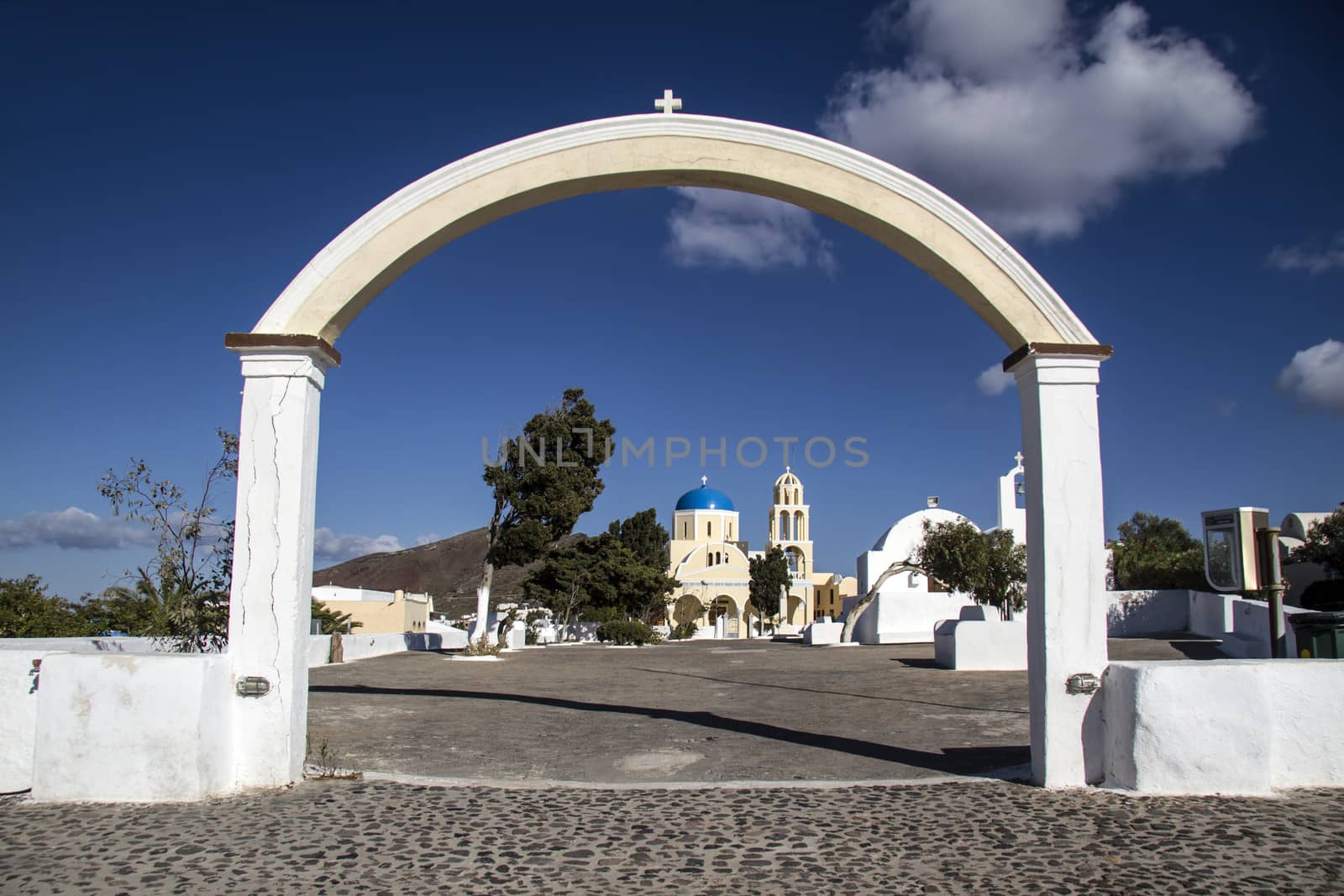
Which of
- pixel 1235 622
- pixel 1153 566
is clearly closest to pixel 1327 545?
pixel 1153 566

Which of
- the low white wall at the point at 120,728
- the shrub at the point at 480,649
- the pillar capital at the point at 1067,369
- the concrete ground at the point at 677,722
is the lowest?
the shrub at the point at 480,649

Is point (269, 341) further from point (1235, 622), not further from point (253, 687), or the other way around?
point (1235, 622)

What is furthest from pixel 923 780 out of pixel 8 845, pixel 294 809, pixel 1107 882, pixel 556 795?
pixel 8 845

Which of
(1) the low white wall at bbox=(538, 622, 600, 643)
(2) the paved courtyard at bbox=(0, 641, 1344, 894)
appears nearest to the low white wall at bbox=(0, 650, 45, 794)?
(2) the paved courtyard at bbox=(0, 641, 1344, 894)

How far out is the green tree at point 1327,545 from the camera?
21891 mm

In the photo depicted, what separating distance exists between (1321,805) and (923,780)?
2.06 meters

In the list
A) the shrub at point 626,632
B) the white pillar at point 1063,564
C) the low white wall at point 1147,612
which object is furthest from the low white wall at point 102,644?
the shrub at point 626,632

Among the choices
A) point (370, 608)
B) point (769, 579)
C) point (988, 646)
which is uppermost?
point (769, 579)

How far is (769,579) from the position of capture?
45062 mm

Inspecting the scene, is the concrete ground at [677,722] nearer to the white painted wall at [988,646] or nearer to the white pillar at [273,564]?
the white painted wall at [988,646]

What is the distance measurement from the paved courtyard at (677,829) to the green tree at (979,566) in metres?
16.9

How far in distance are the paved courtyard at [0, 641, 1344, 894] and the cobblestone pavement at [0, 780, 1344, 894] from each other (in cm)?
1

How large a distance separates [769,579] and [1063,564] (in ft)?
132

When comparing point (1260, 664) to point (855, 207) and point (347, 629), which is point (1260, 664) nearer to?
point (855, 207)
